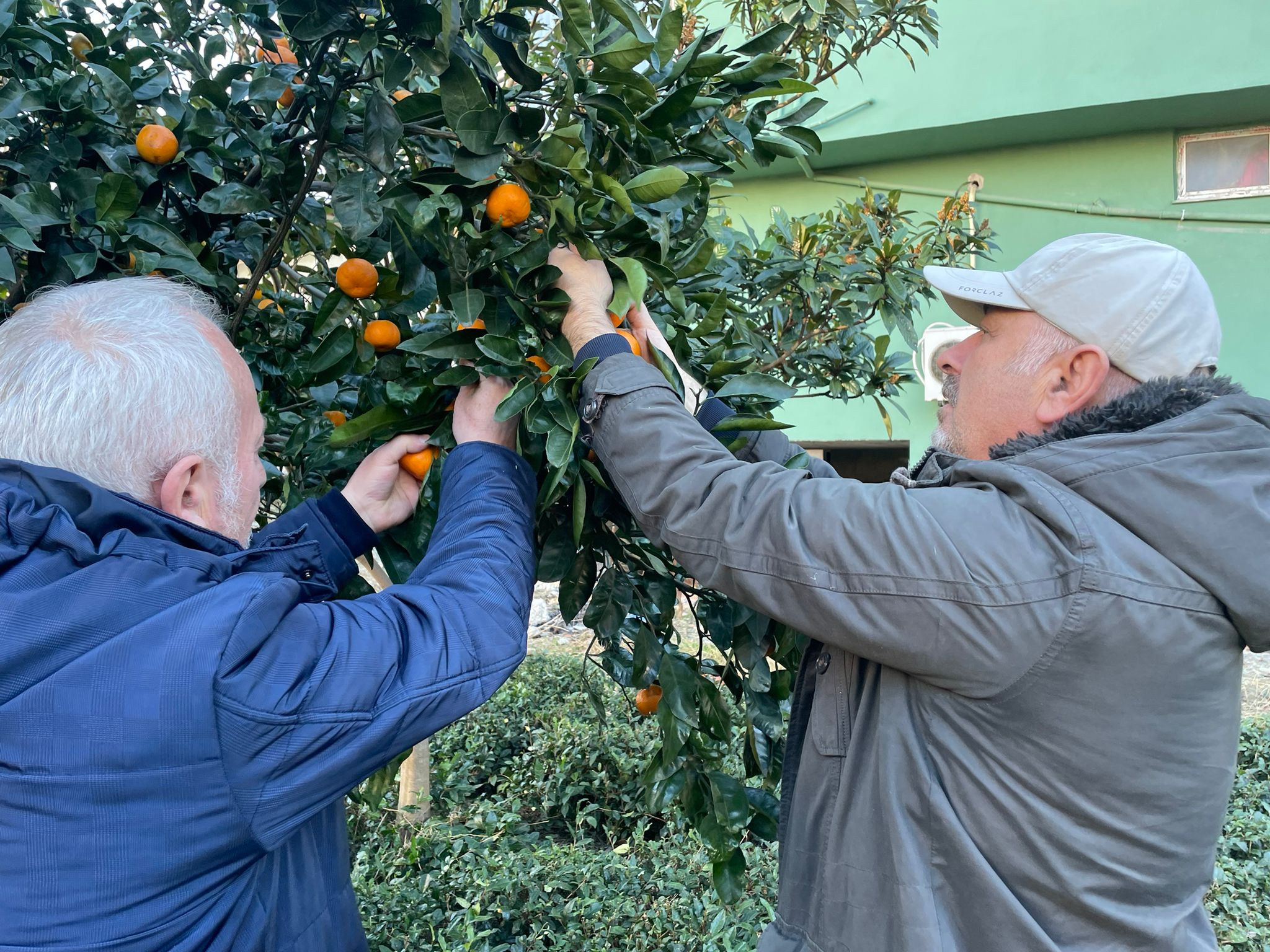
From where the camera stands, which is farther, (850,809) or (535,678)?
(535,678)

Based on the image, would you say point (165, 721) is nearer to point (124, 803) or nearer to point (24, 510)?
point (124, 803)

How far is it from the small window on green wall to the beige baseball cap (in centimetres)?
626

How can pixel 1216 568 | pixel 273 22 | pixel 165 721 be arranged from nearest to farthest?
pixel 165 721
pixel 1216 568
pixel 273 22

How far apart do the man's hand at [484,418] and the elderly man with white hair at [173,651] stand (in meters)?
0.12

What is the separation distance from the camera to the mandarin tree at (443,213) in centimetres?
108

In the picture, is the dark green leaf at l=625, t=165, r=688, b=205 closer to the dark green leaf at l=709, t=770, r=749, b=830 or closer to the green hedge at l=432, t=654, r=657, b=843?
the dark green leaf at l=709, t=770, r=749, b=830

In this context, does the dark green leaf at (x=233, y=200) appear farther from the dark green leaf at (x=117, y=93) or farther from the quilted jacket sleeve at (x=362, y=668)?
the quilted jacket sleeve at (x=362, y=668)

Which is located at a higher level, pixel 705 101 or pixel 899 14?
pixel 899 14

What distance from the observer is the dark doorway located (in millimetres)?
7934

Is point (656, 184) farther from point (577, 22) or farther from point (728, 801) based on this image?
point (728, 801)

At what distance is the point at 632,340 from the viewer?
1222mm

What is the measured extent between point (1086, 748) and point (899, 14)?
2.29 metres

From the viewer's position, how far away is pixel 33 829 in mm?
826

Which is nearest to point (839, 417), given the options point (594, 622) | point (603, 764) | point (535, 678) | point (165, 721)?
point (535, 678)
